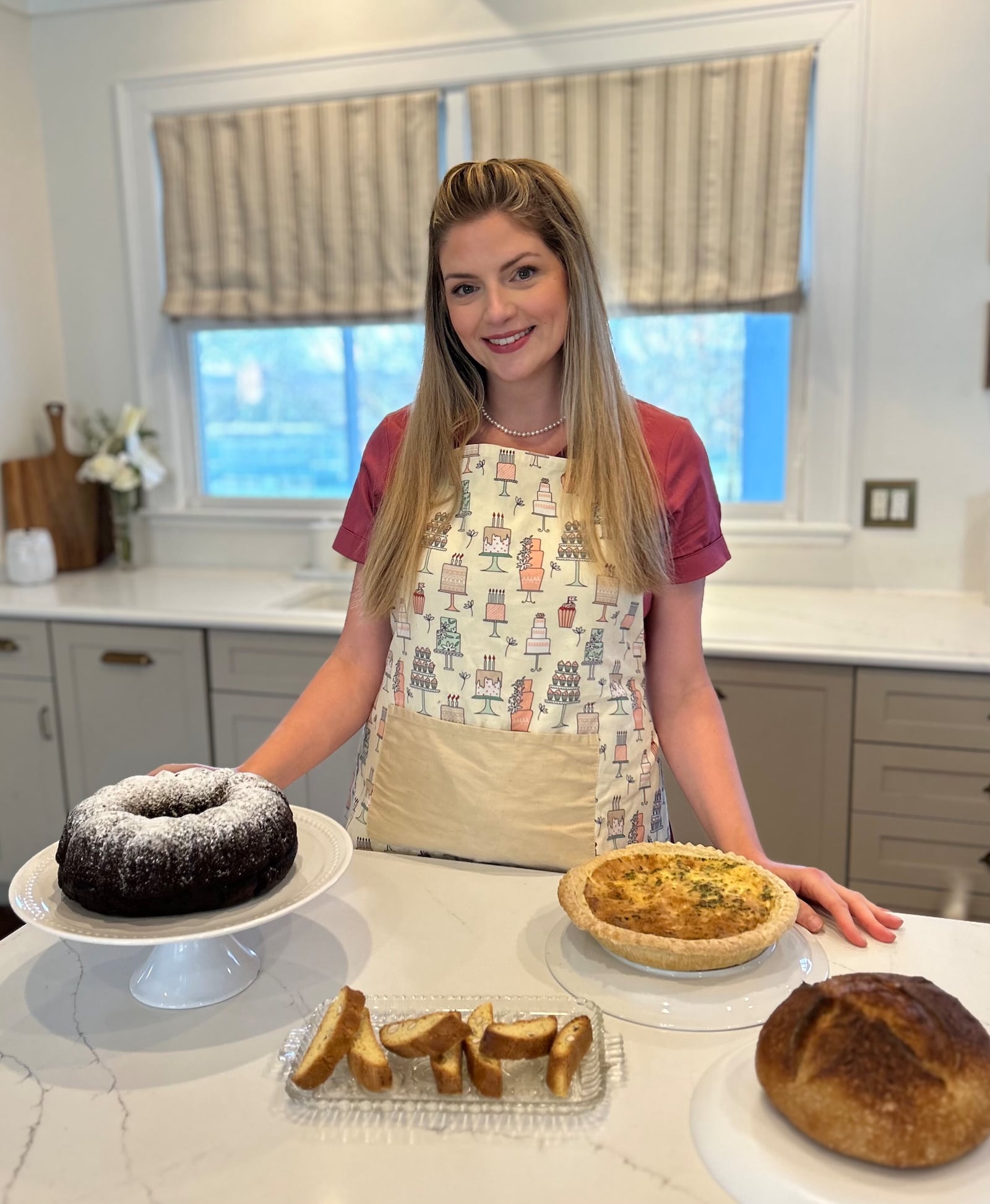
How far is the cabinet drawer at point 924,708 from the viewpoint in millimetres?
2064

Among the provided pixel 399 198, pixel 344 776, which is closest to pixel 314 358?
pixel 399 198

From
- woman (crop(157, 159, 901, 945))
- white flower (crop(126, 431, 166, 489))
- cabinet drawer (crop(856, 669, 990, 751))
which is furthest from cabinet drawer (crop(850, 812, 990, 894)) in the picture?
white flower (crop(126, 431, 166, 489))

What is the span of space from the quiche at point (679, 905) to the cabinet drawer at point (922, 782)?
47.3 inches

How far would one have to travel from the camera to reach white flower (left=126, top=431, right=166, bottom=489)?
3139 millimetres

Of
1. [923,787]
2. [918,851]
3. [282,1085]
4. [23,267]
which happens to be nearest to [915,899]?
[918,851]

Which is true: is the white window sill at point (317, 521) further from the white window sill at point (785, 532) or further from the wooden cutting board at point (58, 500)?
the wooden cutting board at point (58, 500)

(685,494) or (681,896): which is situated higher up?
(685,494)

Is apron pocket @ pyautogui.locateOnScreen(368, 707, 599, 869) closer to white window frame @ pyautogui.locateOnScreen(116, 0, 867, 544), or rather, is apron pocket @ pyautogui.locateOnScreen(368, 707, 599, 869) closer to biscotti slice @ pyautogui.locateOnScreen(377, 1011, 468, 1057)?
biscotti slice @ pyautogui.locateOnScreen(377, 1011, 468, 1057)

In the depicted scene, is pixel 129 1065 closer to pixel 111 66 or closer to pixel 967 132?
pixel 967 132

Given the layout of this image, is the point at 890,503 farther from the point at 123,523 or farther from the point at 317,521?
the point at 123,523

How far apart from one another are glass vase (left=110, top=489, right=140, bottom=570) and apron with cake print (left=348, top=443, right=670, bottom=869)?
2.11 metres

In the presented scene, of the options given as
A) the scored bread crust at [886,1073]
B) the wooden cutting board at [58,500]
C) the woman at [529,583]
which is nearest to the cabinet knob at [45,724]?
the wooden cutting board at [58,500]

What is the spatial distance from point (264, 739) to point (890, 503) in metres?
1.69

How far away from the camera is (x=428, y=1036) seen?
0.79m
